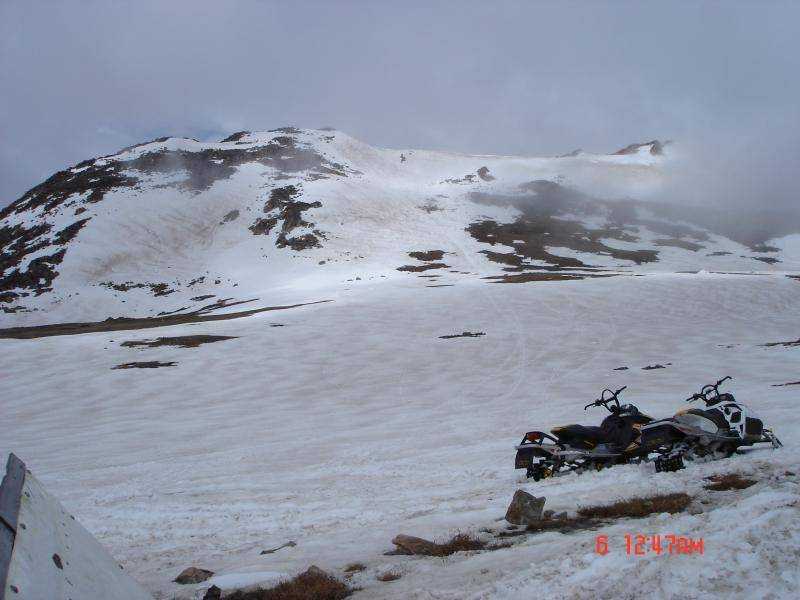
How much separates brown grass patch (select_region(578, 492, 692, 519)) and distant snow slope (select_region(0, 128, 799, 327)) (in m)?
45.3

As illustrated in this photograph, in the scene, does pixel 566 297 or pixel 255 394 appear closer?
pixel 255 394

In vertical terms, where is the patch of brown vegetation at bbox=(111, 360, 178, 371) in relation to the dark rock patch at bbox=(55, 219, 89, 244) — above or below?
below

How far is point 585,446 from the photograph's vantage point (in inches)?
400

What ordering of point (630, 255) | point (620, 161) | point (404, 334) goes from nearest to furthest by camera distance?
point (404, 334) < point (630, 255) < point (620, 161)

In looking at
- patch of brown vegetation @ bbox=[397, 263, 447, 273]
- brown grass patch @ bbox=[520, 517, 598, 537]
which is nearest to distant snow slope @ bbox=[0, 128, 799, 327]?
patch of brown vegetation @ bbox=[397, 263, 447, 273]

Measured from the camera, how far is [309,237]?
87875 mm

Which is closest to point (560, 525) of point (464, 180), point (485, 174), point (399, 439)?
point (399, 439)

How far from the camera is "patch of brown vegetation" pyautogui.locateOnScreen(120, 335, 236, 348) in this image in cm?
3186

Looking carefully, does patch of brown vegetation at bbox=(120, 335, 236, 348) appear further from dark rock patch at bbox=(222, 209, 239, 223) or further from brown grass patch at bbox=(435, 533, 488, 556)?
dark rock patch at bbox=(222, 209, 239, 223)

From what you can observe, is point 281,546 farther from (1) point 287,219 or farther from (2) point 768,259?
(2) point 768,259

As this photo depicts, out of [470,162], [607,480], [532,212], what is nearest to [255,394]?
[607,480]

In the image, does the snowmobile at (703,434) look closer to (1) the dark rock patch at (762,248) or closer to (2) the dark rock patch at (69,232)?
(1) the dark rock patch at (762,248)

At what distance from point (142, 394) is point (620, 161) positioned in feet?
533

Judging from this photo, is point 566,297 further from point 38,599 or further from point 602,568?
point 38,599
